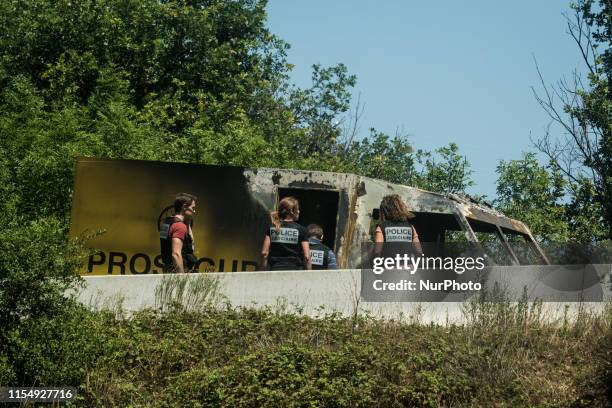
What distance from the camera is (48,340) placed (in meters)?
14.4

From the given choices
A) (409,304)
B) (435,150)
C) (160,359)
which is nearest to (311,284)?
(409,304)

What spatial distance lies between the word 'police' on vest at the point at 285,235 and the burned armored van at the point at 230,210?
1.13 m

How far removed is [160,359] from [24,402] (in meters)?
1.83

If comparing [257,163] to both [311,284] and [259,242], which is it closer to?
[259,242]

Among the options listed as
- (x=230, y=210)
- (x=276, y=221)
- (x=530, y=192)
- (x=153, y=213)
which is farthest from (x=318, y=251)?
(x=530, y=192)

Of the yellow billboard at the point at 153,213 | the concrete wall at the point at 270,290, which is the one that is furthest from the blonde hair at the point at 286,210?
the yellow billboard at the point at 153,213

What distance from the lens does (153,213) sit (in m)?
18.5

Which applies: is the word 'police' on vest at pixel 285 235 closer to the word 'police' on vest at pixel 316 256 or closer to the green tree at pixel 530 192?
the word 'police' on vest at pixel 316 256

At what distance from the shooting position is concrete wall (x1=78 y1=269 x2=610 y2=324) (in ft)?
53.0

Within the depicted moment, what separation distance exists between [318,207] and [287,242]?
147 cm

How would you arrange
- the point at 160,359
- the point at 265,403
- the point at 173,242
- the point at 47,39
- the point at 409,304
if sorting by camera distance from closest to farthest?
the point at 265,403, the point at 160,359, the point at 409,304, the point at 173,242, the point at 47,39

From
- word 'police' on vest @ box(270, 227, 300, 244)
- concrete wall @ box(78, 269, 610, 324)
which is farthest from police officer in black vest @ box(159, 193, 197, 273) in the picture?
word 'police' on vest @ box(270, 227, 300, 244)

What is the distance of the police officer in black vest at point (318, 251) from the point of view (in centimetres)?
1728

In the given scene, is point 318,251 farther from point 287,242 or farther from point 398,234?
point 398,234
